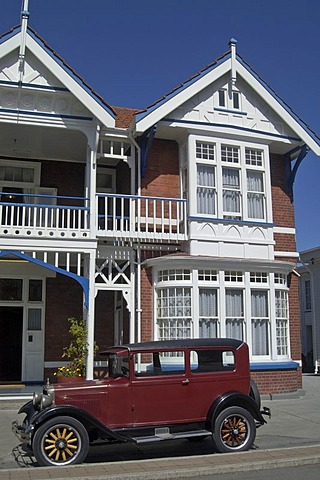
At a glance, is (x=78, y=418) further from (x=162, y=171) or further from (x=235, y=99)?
(x=235, y=99)

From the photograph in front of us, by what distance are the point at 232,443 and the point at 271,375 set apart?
671 centimetres

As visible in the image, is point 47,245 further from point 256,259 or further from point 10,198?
point 256,259

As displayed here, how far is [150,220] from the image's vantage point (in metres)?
15.4

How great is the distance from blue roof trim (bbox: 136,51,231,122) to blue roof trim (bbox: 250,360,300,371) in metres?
7.13

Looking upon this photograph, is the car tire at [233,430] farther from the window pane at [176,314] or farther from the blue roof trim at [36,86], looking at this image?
the blue roof trim at [36,86]

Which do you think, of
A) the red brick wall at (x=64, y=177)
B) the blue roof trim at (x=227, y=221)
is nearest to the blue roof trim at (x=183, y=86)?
the blue roof trim at (x=227, y=221)

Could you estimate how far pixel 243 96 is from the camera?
16.5 m

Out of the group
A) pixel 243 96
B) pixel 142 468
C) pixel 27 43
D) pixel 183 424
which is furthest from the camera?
pixel 243 96

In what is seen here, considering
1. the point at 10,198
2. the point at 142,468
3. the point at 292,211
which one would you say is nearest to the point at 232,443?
the point at 142,468

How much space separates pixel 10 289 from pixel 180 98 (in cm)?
738

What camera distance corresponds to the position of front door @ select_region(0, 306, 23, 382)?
53.5ft

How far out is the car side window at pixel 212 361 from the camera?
8852 millimetres

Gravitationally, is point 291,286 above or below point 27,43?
below

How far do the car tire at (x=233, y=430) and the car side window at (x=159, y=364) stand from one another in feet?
3.05
